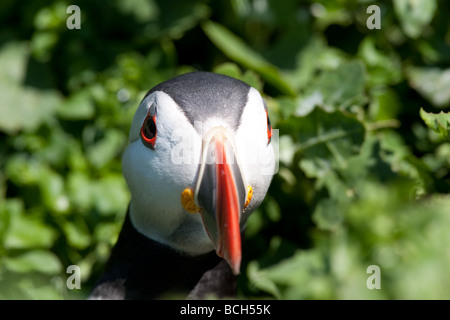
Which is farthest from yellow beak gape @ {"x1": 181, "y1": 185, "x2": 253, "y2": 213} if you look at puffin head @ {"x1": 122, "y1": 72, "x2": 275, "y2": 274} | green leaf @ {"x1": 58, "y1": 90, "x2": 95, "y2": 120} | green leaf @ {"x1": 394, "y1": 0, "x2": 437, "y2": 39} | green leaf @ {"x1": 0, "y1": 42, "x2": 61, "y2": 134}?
green leaf @ {"x1": 0, "y1": 42, "x2": 61, "y2": 134}

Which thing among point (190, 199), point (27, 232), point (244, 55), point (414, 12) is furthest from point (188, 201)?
point (414, 12)

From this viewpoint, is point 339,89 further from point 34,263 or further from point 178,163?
point 34,263

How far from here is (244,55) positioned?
130 inches

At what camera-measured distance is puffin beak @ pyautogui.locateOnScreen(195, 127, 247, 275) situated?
5.34ft

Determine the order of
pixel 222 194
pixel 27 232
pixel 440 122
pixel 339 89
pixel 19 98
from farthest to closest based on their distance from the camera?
pixel 19 98, pixel 27 232, pixel 339 89, pixel 440 122, pixel 222 194

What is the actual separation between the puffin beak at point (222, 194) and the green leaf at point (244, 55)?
1.50m

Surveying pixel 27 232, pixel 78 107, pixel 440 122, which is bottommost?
pixel 27 232

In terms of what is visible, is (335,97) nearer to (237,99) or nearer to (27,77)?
(237,99)

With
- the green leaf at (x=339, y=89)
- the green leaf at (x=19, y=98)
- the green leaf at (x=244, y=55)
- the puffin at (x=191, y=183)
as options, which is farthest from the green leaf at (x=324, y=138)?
the green leaf at (x=19, y=98)

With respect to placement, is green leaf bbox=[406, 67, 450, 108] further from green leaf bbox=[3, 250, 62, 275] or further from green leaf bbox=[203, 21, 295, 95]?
green leaf bbox=[3, 250, 62, 275]

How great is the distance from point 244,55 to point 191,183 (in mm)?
1757

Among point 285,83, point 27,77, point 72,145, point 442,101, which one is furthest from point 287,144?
point 27,77

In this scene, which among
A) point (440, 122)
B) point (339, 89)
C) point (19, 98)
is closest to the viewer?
point (440, 122)

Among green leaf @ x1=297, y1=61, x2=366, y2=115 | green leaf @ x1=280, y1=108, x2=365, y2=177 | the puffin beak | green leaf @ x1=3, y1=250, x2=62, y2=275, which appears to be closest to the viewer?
the puffin beak
